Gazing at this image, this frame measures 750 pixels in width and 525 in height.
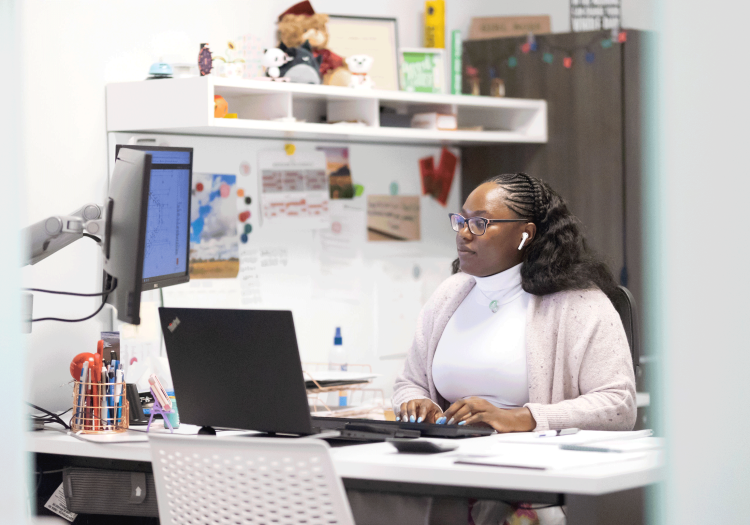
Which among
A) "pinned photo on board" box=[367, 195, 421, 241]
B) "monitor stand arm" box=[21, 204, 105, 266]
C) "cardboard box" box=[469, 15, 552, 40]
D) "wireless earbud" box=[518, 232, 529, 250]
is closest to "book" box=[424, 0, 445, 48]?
"cardboard box" box=[469, 15, 552, 40]

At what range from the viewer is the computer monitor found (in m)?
1.90

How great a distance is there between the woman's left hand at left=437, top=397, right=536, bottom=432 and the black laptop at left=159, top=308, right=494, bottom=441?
28 mm

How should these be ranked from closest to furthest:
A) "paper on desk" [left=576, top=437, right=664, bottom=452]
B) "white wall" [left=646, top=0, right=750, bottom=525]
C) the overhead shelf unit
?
"white wall" [left=646, top=0, right=750, bottom=525]
"paper on desk" [left=576, top=437, right=664, bottom=452]
the overhead shelf unit

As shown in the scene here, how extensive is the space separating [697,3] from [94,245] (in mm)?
1996

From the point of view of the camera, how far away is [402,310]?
11.9 feet

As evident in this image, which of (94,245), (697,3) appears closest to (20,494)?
(697,3)

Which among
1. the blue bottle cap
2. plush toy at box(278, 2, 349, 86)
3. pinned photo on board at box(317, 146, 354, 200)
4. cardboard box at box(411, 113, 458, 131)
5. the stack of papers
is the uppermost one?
plush toy at box(278, 2, 349, 86)

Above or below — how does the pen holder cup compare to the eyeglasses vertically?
below

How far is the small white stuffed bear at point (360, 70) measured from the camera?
3.18 metres

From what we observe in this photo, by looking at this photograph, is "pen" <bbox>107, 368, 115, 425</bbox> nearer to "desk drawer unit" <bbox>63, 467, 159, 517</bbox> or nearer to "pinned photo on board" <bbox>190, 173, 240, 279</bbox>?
"desk drawer unit" <bbox>63, 467, 159, 517</bbox>

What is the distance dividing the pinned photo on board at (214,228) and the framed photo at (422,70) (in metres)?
0.78

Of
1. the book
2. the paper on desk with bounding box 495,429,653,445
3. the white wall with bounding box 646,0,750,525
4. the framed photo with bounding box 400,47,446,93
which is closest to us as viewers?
the white wall with bounding box 646,0,750,525

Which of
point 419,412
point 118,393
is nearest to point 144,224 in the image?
point 118,393

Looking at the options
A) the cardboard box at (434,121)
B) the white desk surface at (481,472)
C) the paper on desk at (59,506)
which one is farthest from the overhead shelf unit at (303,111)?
the white desk surface at (481,472)
